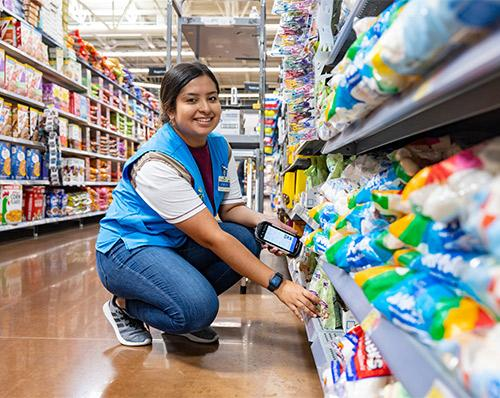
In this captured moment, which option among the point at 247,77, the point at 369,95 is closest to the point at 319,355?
the point at 369,95

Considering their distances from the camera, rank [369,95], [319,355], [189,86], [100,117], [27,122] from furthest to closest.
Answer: [100,117] < [27,122] < [189,86] < [319,355] < [369,95]

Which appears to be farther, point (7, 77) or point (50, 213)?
point (50, 213)

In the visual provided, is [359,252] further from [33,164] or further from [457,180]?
[33,164]

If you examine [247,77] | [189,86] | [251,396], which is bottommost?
[251,396]

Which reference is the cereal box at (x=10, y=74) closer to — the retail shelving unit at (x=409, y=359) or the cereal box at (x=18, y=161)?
the cereal box at (x=18, y=161)

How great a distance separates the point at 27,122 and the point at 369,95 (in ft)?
15.4

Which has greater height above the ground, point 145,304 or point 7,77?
point 7,77

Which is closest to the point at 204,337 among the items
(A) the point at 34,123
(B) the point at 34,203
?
(B) the point at 34,203

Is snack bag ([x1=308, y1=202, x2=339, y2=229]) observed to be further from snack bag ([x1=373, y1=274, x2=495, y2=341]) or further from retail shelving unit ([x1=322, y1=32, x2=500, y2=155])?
snack bag ([x1=373, y1=274, x2=495, y2=341])

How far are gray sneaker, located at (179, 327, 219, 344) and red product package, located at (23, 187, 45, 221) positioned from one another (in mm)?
3698

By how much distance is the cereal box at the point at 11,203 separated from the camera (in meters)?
4.19

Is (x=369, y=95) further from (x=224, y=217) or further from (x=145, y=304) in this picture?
(x=224, y=217)


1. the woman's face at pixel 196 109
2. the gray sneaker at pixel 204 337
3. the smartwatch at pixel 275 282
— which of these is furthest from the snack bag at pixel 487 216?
the gray sneaker at pixel 204 337

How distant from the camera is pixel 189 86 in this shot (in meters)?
1.66
